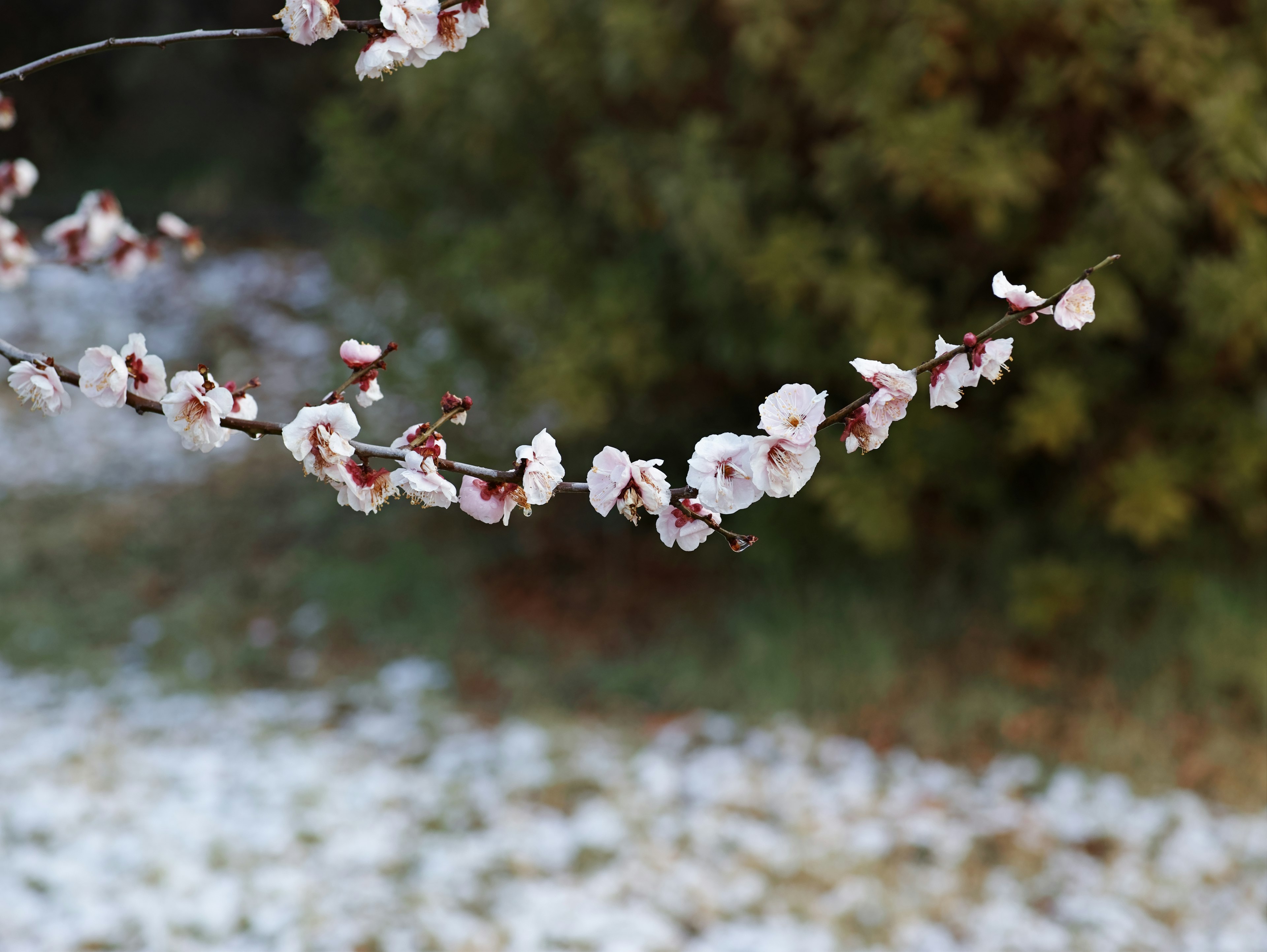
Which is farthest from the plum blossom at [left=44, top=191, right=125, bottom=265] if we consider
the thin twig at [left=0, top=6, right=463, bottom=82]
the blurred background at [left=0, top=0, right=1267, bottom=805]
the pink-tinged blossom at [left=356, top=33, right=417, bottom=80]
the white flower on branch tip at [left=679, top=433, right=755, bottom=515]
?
the blurred background at [left=0, top=0, right=1267, bottom=805]

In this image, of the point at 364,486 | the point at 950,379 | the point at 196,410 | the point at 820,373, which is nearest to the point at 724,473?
the point at 950,379

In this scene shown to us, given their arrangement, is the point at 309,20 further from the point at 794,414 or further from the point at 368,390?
the point at 794,414

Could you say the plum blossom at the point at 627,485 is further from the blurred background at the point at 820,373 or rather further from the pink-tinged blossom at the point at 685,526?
the blurred background at the point at 820,373

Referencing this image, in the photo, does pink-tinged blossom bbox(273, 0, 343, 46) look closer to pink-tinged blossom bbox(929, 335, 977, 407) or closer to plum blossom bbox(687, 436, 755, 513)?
plum blossom bbox(687, 436, 755, 513)

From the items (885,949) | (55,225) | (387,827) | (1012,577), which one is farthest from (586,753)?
(55,225)

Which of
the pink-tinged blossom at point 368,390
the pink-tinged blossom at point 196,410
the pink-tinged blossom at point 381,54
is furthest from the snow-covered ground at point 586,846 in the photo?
the pink-tinged blossom at point 381,54

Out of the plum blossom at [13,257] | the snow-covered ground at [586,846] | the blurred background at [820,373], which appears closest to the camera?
the plum blossom at [13,257]
